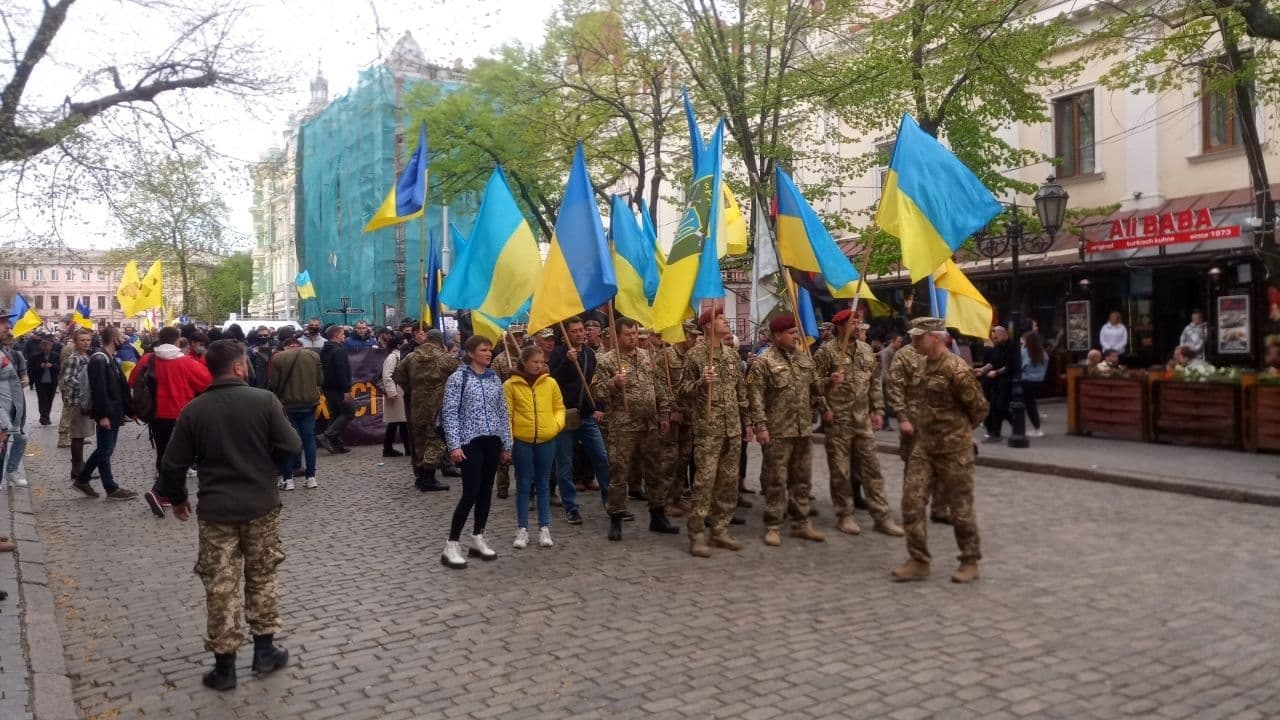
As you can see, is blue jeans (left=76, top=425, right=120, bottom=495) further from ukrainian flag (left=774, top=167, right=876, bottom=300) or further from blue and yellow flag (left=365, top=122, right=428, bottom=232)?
ukrainian flag (left=774, top=167, right=876, bottom=300)

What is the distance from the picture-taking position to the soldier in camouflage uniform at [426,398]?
464 inches

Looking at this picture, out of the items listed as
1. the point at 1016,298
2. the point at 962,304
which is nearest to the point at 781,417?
the point at 962,304

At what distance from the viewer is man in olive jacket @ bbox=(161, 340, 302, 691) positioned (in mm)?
5355

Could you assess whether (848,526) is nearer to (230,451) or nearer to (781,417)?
(781,417)

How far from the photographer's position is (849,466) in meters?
9.19

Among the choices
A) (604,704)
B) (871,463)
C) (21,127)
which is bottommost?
(604,704)

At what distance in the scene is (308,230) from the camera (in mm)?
44969

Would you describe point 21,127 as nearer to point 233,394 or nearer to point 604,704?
point 233,394

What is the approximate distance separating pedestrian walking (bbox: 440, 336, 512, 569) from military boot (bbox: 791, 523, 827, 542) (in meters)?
2.51

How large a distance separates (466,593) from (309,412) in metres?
6.22

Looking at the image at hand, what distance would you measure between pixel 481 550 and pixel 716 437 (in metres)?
2.04

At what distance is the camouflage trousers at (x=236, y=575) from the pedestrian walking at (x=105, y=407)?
639cm

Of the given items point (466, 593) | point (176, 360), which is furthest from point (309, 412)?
point (466, 593)

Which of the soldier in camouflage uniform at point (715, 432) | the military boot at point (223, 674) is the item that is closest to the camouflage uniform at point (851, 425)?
the soldier in camouflage uniform at point (715, 432)
